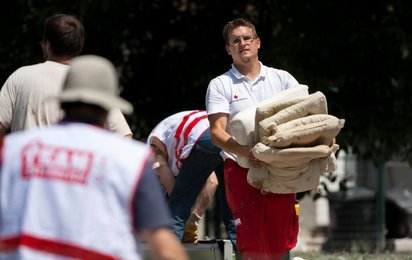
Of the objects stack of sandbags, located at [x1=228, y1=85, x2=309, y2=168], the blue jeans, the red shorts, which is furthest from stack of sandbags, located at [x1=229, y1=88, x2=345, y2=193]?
the blue jeans

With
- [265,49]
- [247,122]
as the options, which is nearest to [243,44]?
[247,122]

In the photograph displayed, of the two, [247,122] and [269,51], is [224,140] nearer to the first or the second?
[247,122]

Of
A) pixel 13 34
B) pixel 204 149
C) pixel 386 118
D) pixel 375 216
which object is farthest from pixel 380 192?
pixel 204 149

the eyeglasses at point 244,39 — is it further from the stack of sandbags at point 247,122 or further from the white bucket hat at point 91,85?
the white bucket hat at point 91,85

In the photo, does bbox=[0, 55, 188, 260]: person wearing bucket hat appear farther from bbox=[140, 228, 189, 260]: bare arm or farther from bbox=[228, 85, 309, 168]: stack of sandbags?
bbox=[228, 85, 309, 168]: stack of sandbags

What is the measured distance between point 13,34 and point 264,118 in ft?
23.8

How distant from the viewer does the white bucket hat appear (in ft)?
13.6

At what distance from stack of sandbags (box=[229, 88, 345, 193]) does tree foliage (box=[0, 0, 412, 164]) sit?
5320mm

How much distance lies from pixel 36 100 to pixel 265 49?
6.63 metres

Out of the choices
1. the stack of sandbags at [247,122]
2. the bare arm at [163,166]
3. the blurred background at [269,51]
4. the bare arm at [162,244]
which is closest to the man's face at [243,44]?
the stack of sandbags at [247,122]

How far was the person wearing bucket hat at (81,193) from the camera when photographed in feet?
13.5

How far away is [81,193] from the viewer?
13.5 feet

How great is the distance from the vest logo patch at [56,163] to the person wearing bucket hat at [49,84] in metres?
2.50

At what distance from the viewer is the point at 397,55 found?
13.5 metres
